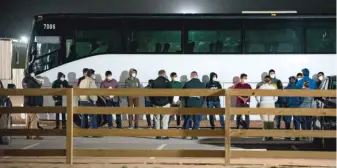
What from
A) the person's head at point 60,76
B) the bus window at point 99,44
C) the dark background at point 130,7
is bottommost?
the person's head at point 60,76

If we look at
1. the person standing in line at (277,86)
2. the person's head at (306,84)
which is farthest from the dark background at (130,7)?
the person's head at (306,84)

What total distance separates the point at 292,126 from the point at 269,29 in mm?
3592

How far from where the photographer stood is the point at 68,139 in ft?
35.2

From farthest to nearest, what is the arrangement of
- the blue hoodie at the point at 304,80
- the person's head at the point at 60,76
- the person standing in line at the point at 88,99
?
1. the person's head at the point at 60,76
2. the blue hoodie at the point at 304,80
3. the person standing in line at the point at 88,99

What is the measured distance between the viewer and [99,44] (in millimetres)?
19797

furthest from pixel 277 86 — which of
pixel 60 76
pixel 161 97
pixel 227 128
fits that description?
pixel 227 128

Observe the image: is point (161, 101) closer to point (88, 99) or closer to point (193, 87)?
point (193, 87)

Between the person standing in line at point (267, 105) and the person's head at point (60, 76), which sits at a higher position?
the person's head at point (60, 76)

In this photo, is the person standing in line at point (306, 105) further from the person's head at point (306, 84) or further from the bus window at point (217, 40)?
the bus window at point (217, 40)

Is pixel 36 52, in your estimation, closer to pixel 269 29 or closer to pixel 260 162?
pixel 269 29

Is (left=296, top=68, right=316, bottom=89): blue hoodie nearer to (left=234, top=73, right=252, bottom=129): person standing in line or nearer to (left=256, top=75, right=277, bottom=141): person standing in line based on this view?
(left=234, top=73, right=252, bottom=129): person standing in line

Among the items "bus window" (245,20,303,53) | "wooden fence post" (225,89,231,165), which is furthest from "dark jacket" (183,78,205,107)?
→ "wooden fence post" (225,89,231,165)

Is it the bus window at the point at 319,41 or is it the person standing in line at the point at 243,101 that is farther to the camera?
the bus window at the point at 319,41

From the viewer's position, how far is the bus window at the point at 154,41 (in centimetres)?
1981
